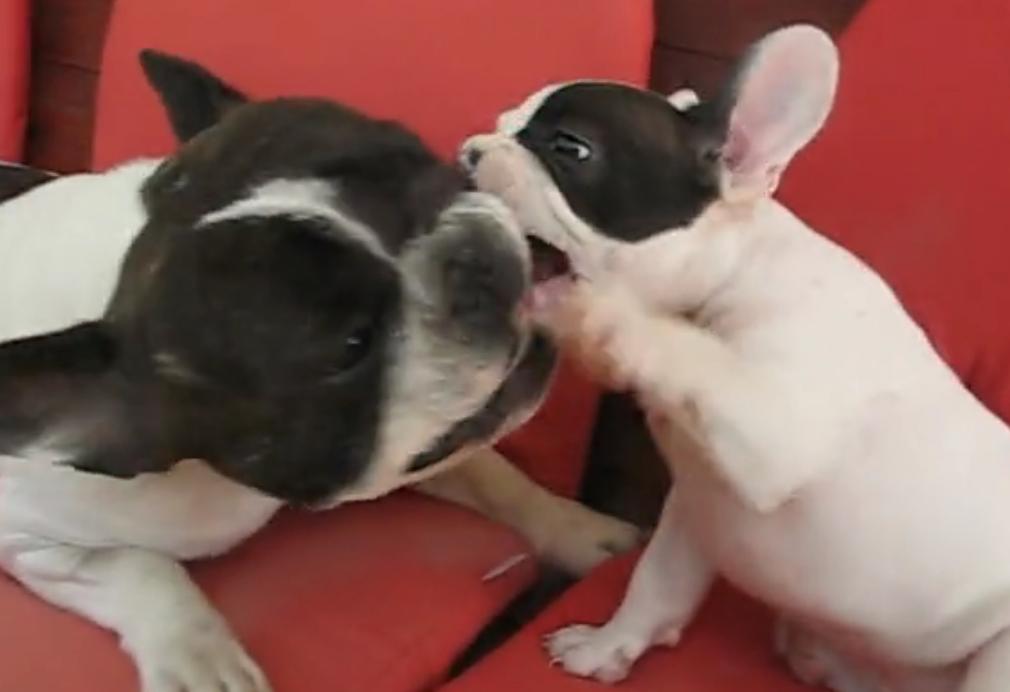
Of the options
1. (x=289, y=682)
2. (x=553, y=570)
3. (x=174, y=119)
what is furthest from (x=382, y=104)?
(x=289, y=682)

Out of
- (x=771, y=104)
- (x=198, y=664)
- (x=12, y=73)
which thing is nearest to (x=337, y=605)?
(x=198, y=664)

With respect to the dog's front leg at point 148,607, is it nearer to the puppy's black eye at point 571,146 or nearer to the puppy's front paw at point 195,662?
the puppy's front paw at point 195,662

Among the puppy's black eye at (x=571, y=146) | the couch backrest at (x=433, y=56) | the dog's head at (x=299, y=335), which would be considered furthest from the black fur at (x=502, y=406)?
the couch backrest at (x=433, y=56)

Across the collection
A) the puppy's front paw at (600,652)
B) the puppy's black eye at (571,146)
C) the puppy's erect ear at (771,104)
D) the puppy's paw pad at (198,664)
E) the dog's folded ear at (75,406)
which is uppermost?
the puppy's erect ear at (771,104)

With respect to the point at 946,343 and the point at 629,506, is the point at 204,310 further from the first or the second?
the point at 629,506

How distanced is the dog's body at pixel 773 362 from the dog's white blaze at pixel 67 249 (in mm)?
266

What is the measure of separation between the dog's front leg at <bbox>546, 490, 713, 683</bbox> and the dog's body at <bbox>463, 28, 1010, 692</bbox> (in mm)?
43

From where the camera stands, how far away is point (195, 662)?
1.25 m

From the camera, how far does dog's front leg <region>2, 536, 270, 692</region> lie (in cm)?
125

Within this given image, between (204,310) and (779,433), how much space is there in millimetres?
360

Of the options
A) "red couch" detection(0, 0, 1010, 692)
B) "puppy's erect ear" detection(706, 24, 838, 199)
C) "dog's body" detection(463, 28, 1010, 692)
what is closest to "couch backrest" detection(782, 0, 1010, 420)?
"red couch" detection(0, 0, 1010, 692)

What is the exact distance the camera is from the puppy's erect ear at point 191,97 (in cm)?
137

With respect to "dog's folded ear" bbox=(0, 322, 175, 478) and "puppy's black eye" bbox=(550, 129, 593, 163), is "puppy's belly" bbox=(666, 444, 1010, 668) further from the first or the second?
"dog's folded ear" bbox=(0, 322, 175, 478)

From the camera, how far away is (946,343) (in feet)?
4.48
